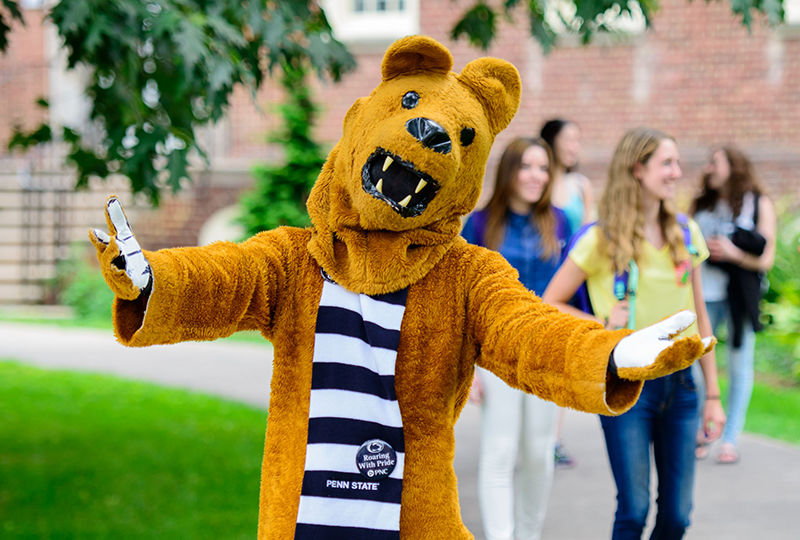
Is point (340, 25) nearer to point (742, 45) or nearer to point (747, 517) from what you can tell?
point (742, 45)

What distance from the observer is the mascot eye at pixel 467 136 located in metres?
2.37

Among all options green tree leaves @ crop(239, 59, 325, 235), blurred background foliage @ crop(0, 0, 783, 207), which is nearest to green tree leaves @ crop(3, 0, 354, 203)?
blurred background foliage @ crop(0, 0, 783, 207)

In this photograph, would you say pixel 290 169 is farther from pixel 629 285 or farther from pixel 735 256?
pixel 629 285

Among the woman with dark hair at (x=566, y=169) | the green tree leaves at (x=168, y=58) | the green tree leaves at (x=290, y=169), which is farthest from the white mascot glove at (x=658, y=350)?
the green tree leaves at (x=290, y=169)

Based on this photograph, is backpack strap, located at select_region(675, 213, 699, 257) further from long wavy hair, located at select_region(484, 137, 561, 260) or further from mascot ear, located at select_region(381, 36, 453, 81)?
mascot ear, located at select_region(381, 36, 453, 81)

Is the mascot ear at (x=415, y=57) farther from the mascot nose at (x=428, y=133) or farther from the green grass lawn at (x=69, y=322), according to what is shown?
the green grass lawn at (x=69, y=322)

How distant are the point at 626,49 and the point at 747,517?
892 cm

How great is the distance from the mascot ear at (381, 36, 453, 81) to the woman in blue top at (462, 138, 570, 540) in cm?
213

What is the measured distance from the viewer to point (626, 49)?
42.0ft

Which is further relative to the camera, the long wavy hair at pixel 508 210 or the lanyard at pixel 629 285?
the long wavy hair at pixel 508 210

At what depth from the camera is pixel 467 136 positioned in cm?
238

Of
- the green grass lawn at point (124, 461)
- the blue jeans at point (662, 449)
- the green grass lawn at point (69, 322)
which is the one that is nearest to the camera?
the blue jeans at point (662, 449)

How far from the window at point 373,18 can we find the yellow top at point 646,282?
1040 centimetres

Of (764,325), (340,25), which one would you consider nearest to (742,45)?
(340,25)
